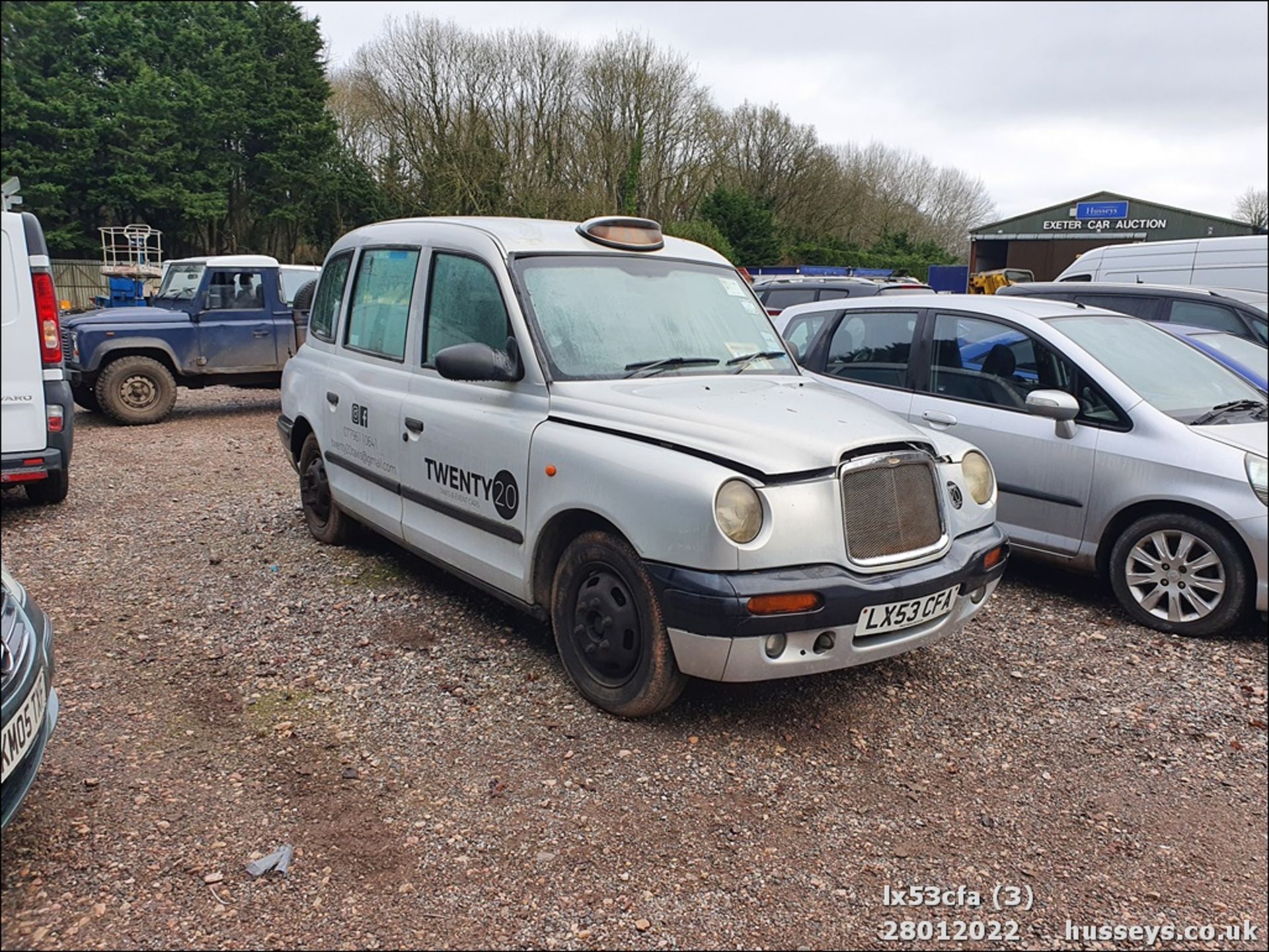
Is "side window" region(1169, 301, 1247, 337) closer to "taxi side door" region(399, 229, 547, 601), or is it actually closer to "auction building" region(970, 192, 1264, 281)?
"auction building" region(970, 192, 1264, 281)

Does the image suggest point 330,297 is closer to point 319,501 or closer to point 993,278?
point 319,501

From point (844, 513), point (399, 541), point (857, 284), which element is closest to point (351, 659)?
point (399, 541)

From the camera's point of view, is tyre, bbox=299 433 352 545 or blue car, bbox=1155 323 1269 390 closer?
blue car, bbox=1155 323 1269 390

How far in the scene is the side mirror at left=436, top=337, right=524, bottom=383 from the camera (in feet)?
12.5

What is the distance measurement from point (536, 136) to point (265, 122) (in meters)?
22.4

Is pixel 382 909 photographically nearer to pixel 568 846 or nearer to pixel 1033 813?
pixel 568 846

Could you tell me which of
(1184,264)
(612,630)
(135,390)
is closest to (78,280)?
(612,630)

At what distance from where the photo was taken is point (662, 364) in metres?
4.01

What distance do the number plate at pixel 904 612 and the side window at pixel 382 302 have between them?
8.95 feet

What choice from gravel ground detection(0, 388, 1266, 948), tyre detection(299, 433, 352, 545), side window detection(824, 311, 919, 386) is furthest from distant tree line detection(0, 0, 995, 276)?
gravel ground detection(0, 388, 1266, 948)

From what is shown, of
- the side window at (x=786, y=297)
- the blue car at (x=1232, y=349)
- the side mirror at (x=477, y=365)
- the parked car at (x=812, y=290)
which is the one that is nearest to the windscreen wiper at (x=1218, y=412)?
the blue car at (x=1232, y=349)

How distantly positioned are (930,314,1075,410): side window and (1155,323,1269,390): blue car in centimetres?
64

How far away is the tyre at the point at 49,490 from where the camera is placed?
6918mm

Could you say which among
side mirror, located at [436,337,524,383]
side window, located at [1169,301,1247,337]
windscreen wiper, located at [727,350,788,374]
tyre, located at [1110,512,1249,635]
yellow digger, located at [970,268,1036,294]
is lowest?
tyre, located at [1110,512,1249,635]
